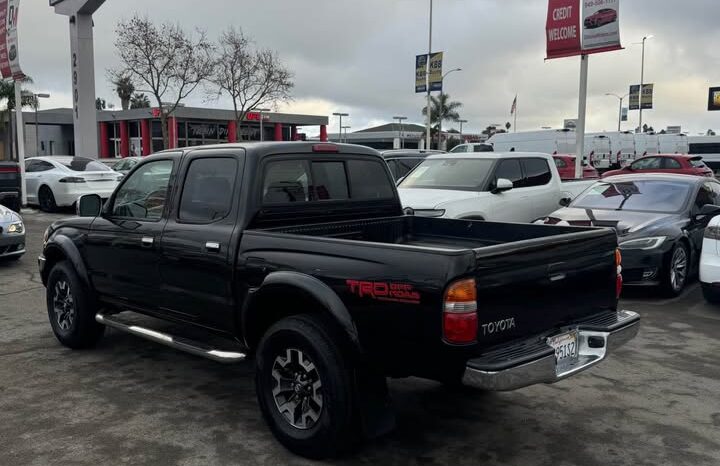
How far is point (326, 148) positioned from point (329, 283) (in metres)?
1.52

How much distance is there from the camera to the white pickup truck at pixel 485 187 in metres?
9.41

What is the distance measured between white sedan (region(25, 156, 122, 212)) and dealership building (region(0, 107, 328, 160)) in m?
31.5

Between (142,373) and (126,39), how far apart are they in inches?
1254

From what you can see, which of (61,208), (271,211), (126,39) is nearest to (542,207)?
(271,211)

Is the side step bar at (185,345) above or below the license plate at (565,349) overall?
below

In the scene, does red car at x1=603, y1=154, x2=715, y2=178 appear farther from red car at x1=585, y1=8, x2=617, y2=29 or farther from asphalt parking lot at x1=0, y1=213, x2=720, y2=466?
asphalt parking lot at x1=0, y1=213, x2=720, y2=466

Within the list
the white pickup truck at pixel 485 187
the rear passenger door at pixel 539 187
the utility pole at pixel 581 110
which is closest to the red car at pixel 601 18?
the utility pole at pixel 581 110

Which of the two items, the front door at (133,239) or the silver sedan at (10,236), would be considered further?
the silver sedan at (10,236)

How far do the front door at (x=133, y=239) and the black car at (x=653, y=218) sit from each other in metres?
5.22

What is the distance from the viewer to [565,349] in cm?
375

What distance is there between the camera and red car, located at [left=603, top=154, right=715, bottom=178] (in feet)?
72.8

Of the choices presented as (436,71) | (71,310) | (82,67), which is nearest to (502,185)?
(71,310)

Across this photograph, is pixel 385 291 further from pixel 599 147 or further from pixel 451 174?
pixel 599 147

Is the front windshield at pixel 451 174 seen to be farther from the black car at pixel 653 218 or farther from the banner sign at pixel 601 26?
the banner sign at pixel 601 26
